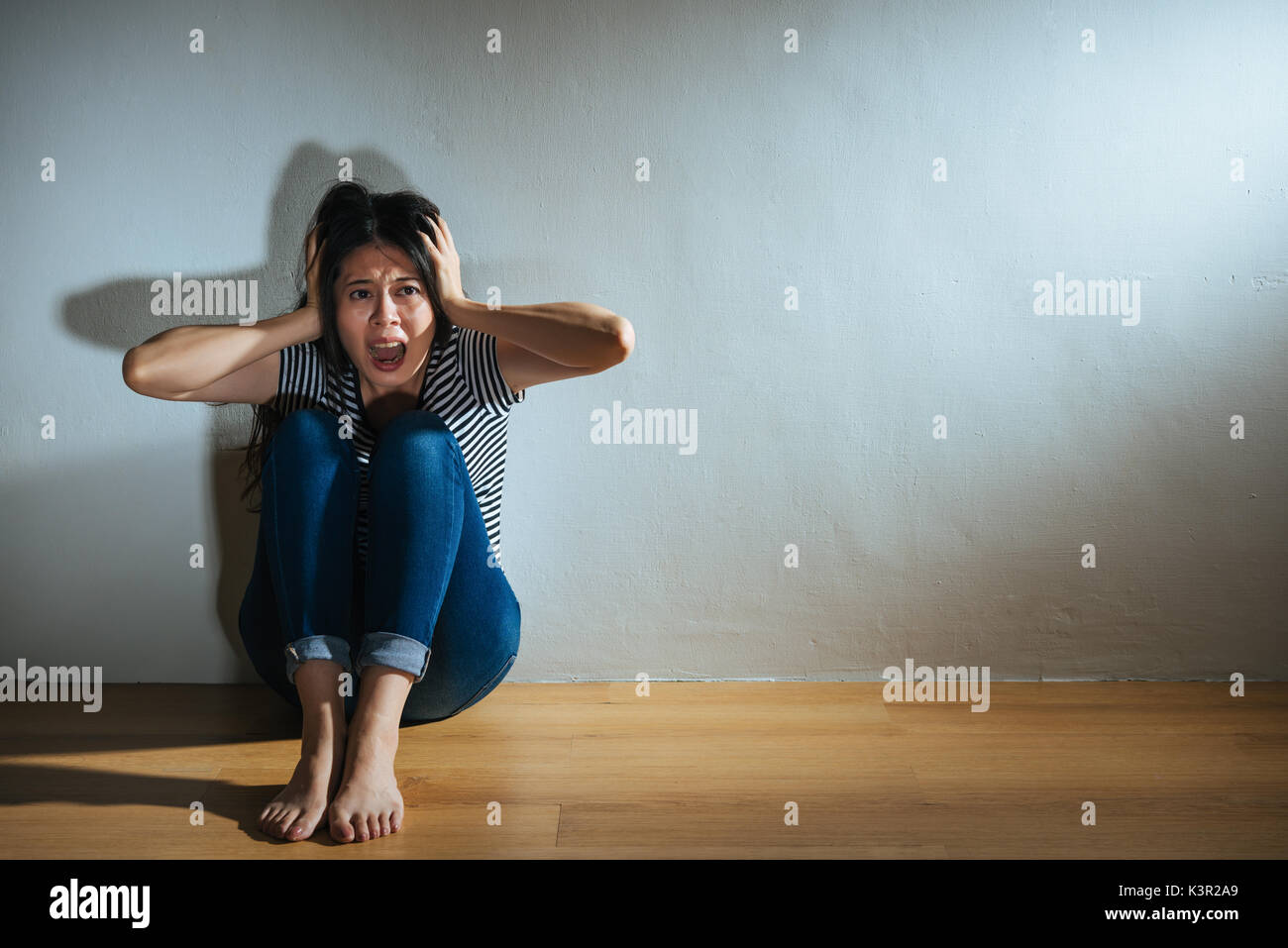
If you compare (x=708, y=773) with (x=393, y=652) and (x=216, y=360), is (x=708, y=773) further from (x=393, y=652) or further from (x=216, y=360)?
(x=216, y=360)

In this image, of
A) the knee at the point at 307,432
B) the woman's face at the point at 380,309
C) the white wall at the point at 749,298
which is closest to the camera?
the knee at the point at 307,432

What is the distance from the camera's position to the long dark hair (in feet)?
4.89

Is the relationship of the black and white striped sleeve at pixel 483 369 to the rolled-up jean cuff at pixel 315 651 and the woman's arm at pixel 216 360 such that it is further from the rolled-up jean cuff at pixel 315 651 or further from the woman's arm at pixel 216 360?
Result: the rolled-up jean cuff at pixel 315 651

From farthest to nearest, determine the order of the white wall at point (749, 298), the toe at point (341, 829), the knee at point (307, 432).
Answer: the white wall at point (749, 298)
the knee at point (307, 432)
the toe at point (341, 829)

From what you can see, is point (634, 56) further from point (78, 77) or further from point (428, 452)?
point (78, 77)

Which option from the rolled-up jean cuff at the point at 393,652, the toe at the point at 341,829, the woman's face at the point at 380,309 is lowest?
the toe at the point at 341,829

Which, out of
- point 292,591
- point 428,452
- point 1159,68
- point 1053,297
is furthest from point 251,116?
point 1159,68

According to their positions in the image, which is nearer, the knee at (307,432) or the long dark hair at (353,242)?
the knee at (307,432)

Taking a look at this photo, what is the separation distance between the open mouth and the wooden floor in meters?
0.54

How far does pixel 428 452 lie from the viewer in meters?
1.35

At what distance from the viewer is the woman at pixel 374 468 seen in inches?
51.2

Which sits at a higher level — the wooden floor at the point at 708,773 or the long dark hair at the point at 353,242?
the long dark hair at the point at 353,242

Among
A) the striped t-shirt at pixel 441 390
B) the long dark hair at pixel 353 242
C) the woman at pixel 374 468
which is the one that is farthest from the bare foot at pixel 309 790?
the long dark hair at pixel 353 242

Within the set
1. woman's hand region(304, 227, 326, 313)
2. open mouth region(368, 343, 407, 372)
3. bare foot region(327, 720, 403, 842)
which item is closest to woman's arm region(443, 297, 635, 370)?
open mouth region(368, 343, 407, 372)
